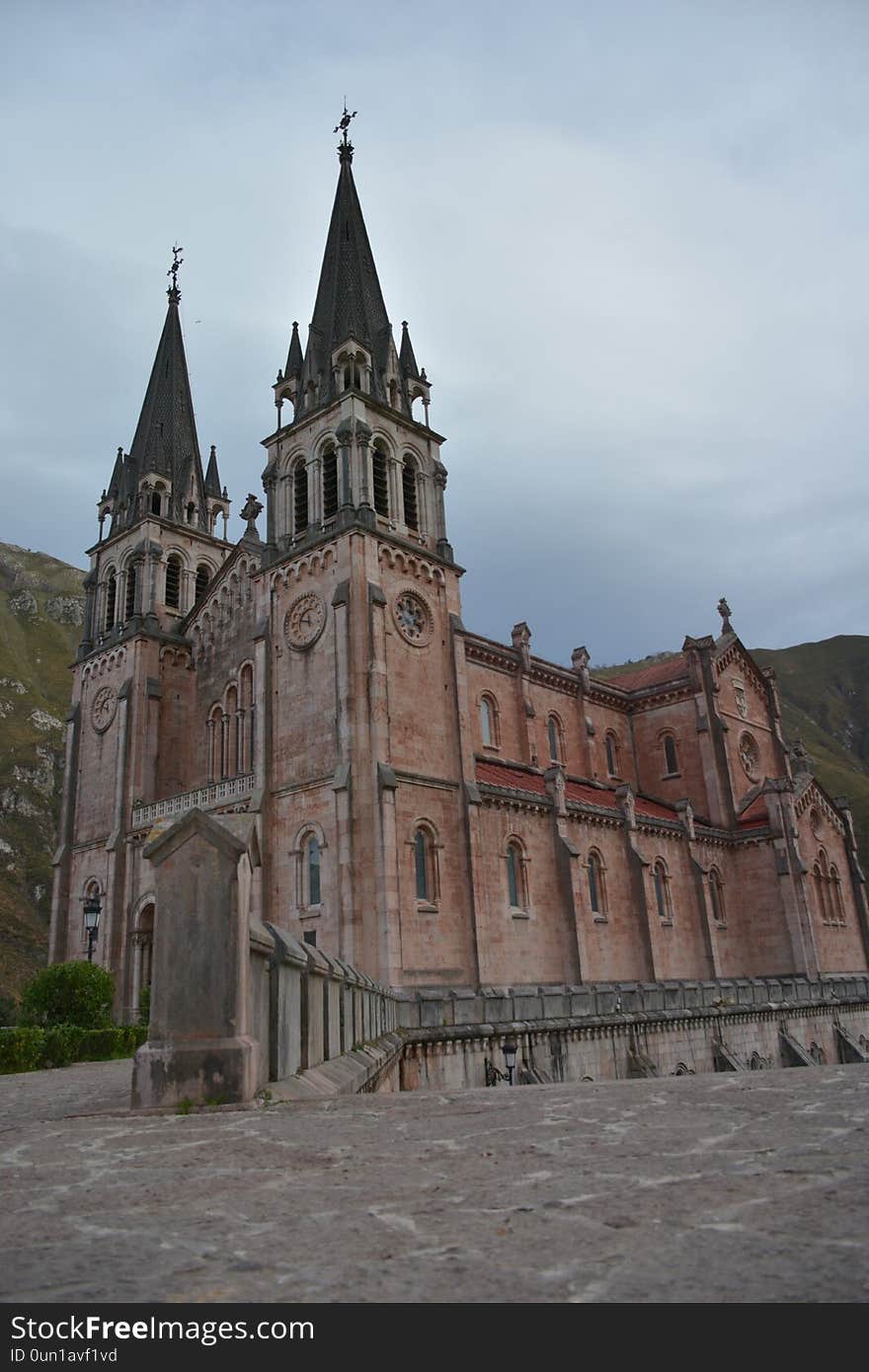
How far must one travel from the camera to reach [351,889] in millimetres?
27125

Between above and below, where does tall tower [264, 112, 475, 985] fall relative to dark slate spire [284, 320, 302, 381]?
below

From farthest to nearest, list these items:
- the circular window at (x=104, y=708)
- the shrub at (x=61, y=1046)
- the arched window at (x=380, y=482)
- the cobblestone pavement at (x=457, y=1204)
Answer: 1. the circular window at (x=104, y=708)
2. the arched window at (x=380, y=482)
3. the shrub at (x=61, y=1046)
4. the cobblestone pavement at (x=457, y=1204)

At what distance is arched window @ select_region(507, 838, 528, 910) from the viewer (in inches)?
1240

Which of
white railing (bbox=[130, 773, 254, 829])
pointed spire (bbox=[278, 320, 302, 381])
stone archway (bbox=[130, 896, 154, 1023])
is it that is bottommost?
stone archway (bbox=[130, 896, 154, 1023])

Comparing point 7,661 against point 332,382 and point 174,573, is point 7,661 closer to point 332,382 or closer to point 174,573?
point 174,573

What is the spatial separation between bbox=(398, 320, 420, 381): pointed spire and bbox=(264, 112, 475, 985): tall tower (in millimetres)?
99

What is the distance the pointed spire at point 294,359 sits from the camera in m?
37.1

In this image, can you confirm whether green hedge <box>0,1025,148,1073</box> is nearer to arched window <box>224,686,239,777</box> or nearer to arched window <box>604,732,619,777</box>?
arched window <box>224,686,239,777</box>

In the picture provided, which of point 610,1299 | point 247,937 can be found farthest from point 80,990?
point 610,1299

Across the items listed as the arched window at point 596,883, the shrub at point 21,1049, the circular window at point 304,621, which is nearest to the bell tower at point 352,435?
the circular window at point 304,621

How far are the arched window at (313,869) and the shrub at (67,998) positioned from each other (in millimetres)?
6233

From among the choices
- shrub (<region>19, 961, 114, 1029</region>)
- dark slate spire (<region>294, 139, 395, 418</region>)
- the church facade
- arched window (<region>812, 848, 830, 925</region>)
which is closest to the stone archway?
the church facade

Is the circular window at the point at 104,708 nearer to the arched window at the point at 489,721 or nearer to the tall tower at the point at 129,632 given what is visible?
the tall tower at the point at 129,632

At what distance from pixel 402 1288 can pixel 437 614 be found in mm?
30597
